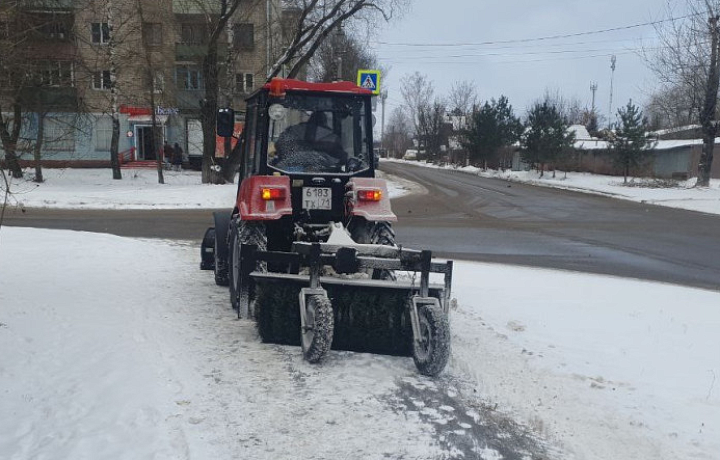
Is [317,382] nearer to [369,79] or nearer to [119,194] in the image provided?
[369,79]

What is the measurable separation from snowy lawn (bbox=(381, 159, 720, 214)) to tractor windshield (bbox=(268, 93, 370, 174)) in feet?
69.9

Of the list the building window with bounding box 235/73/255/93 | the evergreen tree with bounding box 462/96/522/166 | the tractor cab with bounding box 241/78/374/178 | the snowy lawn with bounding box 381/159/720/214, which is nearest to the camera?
the tractor cab with bounding box 241/78/374/178

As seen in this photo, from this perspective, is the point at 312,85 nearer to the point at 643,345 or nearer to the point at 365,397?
the point at 365,397

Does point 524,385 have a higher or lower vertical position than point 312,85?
lower

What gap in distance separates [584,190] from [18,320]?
31.8m

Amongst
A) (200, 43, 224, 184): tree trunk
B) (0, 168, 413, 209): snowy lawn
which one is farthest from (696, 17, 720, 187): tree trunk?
(200, 43, 224, 184): tree trunk

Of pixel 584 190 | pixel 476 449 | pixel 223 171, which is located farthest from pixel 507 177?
pixel 476 449

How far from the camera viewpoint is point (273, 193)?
642 centimetres

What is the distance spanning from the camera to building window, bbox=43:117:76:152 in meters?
6.46

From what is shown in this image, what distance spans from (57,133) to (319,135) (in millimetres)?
2799

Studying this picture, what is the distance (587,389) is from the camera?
5.13 metres

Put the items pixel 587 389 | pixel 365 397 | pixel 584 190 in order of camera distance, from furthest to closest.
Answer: pixel 584 190, pixel 587 389, pixel 365 397

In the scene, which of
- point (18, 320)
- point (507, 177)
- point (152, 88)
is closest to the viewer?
point (18, 320)

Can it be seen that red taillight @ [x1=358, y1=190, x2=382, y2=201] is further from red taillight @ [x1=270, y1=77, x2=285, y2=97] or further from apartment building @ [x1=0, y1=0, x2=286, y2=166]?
apartment building @ [x1=0, y1=0, x2=286, y2=166]
